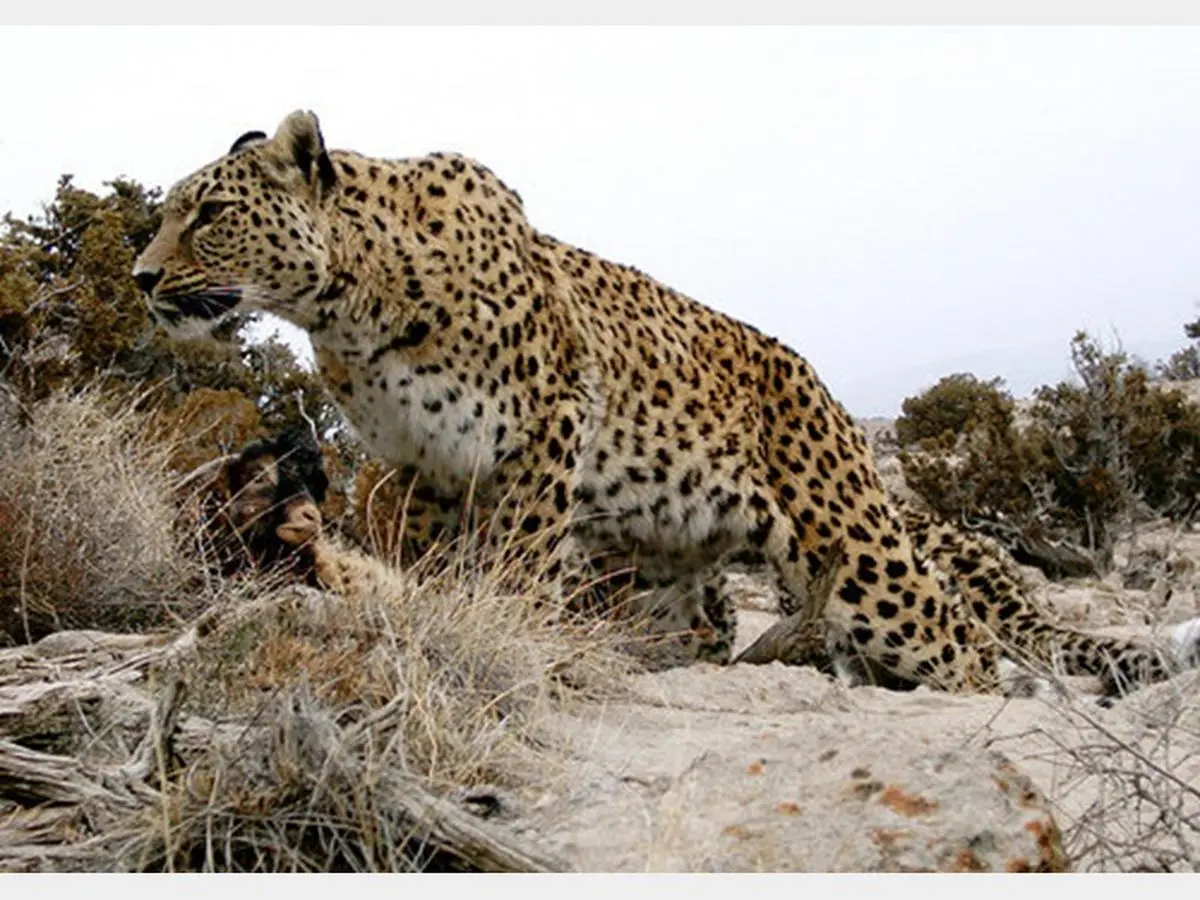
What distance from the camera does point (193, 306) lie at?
22.6 feet

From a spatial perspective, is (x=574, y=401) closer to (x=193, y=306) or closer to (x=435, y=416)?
(x=435, y=416)

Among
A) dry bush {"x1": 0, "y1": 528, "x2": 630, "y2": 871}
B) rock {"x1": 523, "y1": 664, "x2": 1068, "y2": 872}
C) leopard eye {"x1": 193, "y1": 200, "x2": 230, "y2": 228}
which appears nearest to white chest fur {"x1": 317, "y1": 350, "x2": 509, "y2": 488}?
dry bush {"x1": 0, "y1": 528, "x2": 630, "y2": 871}

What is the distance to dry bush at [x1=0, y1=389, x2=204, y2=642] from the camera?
23.0 feet

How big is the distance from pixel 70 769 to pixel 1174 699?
306cm

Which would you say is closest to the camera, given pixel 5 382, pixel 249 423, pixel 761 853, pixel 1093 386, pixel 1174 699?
pixel 761 853

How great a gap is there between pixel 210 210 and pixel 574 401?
1737mm

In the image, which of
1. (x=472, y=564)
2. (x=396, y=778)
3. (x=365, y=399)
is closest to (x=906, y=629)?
(x=472, y=564)

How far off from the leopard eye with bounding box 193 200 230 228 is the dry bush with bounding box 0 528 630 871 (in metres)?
1.52

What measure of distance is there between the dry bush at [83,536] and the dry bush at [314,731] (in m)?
0.70

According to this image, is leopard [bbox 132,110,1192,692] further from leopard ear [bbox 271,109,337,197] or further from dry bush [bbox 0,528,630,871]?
dry bush [bbox 0,528,630,871]

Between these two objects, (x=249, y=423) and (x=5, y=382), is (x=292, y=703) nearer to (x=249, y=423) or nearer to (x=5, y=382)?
(x=5, y=382)

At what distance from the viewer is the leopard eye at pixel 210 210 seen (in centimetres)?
690

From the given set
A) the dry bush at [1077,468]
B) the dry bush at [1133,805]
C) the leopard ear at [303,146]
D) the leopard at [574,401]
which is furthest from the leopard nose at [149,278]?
the dry bush at [1077,468]

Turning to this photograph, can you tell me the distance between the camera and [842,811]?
3.84m
